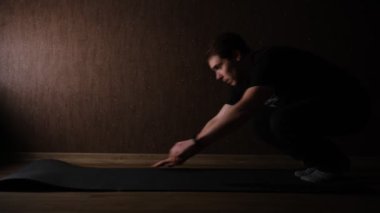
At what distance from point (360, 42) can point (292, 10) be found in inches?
18.5

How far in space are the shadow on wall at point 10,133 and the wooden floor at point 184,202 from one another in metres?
1.08

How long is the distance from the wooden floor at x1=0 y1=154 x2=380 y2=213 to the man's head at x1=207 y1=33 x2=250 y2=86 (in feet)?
1.77

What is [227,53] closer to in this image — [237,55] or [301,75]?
[237,55]

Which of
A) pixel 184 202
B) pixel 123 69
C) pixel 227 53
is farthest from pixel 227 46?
pixel 123 69

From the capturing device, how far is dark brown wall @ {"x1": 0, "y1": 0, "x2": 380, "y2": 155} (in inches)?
107

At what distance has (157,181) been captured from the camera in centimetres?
199

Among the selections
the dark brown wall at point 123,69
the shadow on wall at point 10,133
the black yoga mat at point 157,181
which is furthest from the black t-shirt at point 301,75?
the shadow on wall at point 10,133

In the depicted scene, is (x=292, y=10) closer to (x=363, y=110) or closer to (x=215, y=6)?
(x=215, y=6)

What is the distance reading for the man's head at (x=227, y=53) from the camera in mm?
1868

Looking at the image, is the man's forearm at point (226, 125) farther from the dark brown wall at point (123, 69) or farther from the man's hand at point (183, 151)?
the dark brown wall at point (123, 69)

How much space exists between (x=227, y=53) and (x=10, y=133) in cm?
169

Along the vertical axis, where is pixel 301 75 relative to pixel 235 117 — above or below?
above

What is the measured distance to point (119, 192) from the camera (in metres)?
1.80

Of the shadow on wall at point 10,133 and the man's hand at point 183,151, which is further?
the shadow on wall at point 10,133
